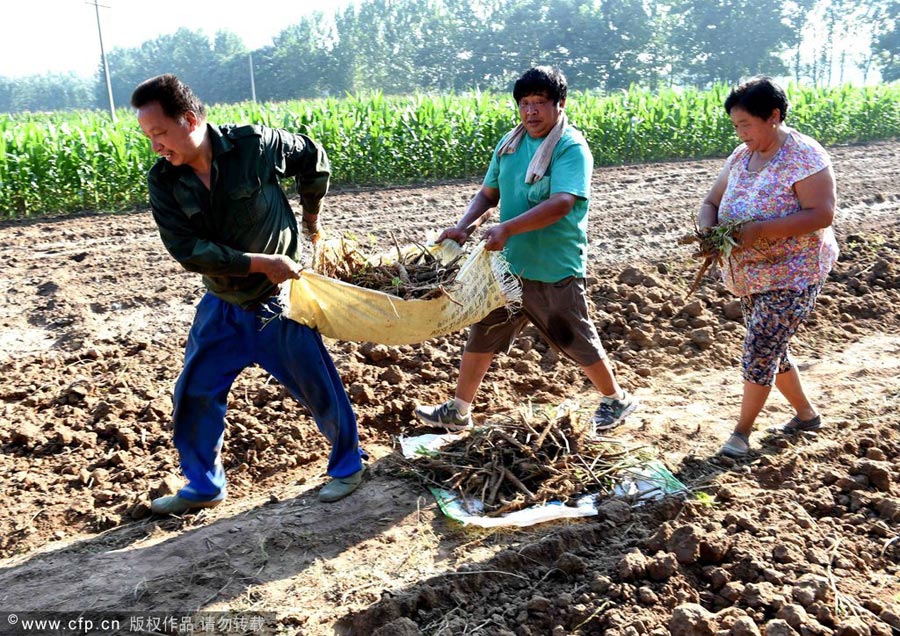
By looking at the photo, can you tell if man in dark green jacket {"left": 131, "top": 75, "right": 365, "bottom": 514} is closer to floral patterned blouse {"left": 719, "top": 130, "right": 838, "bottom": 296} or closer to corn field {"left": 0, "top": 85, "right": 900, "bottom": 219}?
floral patterned blouse {"left": 719, "top": 130, "right": 838, "bottom": 296}

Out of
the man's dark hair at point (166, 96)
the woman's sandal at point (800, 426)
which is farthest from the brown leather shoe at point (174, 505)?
the woman's sandal at point (800, 426)

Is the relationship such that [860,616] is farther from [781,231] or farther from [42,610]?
[42,610]

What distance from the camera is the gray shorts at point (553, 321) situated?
4.18 metres

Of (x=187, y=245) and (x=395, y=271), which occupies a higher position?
(x=187, y=245)

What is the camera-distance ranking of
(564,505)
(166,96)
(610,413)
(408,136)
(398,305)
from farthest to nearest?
(408,136)
(610,413)
(564,505)
(398,305)
(166,96)

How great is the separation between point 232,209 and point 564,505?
2.01 m

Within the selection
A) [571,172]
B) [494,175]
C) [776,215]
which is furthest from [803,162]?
[494,175]

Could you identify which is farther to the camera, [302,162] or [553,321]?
[553,321]

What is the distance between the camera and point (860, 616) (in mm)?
2914

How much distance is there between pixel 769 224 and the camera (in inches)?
147

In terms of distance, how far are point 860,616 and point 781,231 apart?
1.68 metres

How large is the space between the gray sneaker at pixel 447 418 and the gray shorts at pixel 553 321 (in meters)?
0.40

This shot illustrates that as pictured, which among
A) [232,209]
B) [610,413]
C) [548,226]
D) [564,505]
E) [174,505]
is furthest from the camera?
[610,413]

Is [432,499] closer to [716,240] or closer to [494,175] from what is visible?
[494,175]
